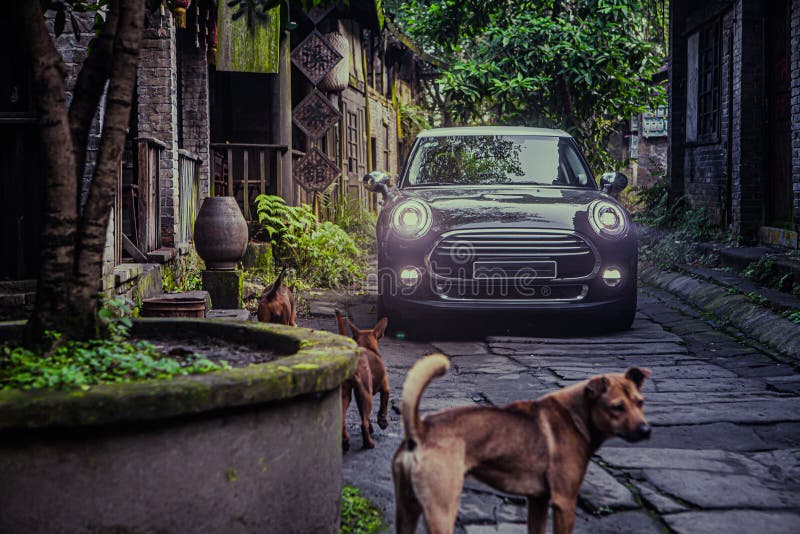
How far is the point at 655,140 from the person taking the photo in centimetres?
2602

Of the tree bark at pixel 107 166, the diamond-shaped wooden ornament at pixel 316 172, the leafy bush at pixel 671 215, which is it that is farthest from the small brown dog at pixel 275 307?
the leafy bush at pixel 671 215

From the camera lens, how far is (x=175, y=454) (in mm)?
2402

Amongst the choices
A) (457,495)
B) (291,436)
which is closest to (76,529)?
(291,436)

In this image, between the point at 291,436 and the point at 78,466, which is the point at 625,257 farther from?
the point at 78,466

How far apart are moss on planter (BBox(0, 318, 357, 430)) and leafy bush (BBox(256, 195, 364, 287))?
7.33 meters

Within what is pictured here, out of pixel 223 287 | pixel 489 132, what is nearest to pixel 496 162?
pixel 489 132

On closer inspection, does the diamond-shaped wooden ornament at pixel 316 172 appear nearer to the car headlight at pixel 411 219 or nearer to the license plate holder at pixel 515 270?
→ the car headlight at pixel 411 219

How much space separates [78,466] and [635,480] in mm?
2320

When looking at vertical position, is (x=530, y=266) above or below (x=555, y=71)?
below

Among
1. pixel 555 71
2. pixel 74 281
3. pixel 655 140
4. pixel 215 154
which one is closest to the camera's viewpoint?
pixel 74 281

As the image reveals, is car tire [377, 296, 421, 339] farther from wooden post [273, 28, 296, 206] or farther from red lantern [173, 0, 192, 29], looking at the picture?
wooden post [273, 28, 296, 206]

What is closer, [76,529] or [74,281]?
[76,529]

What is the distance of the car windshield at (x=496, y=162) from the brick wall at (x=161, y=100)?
228 centimetres

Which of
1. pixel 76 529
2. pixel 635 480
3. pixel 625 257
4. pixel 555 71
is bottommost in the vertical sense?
pixel 635 480
